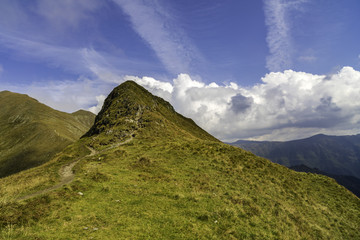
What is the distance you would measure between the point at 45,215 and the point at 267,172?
112ft

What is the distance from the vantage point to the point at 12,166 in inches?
5349

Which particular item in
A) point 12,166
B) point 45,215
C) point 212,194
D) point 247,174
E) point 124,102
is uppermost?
point 124,102

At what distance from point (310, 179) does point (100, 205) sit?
43527mm

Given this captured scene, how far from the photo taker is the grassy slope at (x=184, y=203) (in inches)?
534

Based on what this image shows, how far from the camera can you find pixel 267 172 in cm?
3366

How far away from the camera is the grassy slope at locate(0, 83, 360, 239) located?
13555 millimetres

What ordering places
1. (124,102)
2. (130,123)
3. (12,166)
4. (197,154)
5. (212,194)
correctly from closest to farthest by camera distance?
(212,194), (197,154), (130,123), (124,102), (12,166)

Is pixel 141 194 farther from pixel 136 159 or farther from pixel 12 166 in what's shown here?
pixel 12 166

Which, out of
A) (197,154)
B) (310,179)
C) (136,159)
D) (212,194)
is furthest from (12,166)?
(310,179)

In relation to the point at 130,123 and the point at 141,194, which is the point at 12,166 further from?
the point at 141,194

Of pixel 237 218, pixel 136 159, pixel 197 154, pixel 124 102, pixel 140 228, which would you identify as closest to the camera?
pixel 140 228

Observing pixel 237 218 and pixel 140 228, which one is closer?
pixel 140 228

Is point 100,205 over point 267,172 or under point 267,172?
under

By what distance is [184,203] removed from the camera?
1919 cm
